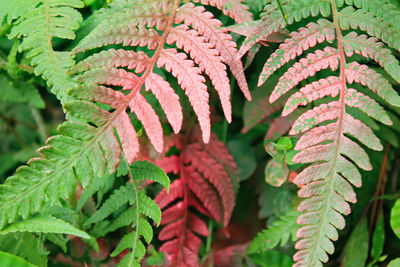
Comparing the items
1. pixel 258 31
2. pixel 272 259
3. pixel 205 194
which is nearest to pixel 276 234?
pixel 272 259

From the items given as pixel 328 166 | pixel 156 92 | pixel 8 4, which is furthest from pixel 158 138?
pixel 8 4

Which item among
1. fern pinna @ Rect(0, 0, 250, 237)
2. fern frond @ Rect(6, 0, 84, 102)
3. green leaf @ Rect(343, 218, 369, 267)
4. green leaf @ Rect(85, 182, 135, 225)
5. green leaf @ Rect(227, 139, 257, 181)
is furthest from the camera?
green leaf @ Rect(227, 139, 257, 181)

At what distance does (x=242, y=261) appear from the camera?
1127 millimetres

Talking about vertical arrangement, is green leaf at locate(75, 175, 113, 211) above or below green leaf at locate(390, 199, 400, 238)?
above

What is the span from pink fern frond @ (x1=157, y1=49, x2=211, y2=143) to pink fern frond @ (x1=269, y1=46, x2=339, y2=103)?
0.17 m

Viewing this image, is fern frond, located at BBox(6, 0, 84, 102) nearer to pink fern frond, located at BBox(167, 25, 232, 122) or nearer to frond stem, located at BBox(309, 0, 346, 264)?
pink fern frond, located at BBox(167, 25, 232, 122)

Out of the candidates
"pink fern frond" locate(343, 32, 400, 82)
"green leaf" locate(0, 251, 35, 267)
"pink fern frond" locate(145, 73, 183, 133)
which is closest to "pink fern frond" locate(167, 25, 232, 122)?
"pink fern frond" locate(145, 73, 183, 133)

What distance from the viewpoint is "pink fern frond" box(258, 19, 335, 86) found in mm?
836

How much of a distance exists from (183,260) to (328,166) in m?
0.54

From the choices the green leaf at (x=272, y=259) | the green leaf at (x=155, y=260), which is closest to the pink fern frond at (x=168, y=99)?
the green leaf at (x=155, y=260)

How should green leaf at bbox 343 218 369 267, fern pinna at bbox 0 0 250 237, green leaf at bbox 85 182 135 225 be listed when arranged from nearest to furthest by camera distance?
fern pinna at bbox 0 0 250 237, green leaf at bbox 85 182 135 225, green leaf at bbox 343 218 369 267

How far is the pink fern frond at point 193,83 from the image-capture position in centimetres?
77

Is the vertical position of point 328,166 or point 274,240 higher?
point 328,166

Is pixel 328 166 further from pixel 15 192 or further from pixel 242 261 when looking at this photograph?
pixel 15 192
